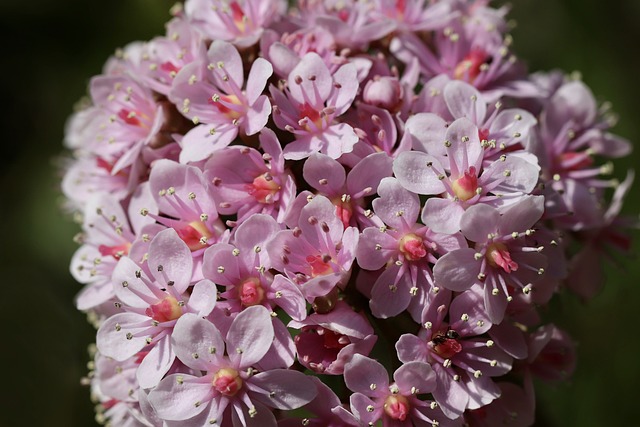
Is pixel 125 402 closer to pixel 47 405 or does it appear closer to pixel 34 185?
pixel 47 405

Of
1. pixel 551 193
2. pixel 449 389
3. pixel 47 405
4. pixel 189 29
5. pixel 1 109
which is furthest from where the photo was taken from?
pixel 1 109

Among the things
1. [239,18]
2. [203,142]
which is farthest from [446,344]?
[239,18]

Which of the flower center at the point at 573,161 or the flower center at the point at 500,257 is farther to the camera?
the flower center at the point at 573,161

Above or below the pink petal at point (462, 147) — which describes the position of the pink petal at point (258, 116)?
above

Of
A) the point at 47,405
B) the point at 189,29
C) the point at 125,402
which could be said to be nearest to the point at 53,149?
the point at 47,405

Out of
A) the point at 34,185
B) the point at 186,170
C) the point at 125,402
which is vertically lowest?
the point at 34,185

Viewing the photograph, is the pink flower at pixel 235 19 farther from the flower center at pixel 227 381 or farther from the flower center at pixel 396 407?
the flower center at pixel 396 407

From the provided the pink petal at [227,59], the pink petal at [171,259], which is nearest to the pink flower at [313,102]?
the pink petal at [227,59]

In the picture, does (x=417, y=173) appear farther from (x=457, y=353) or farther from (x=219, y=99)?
(x=219, y=99)
